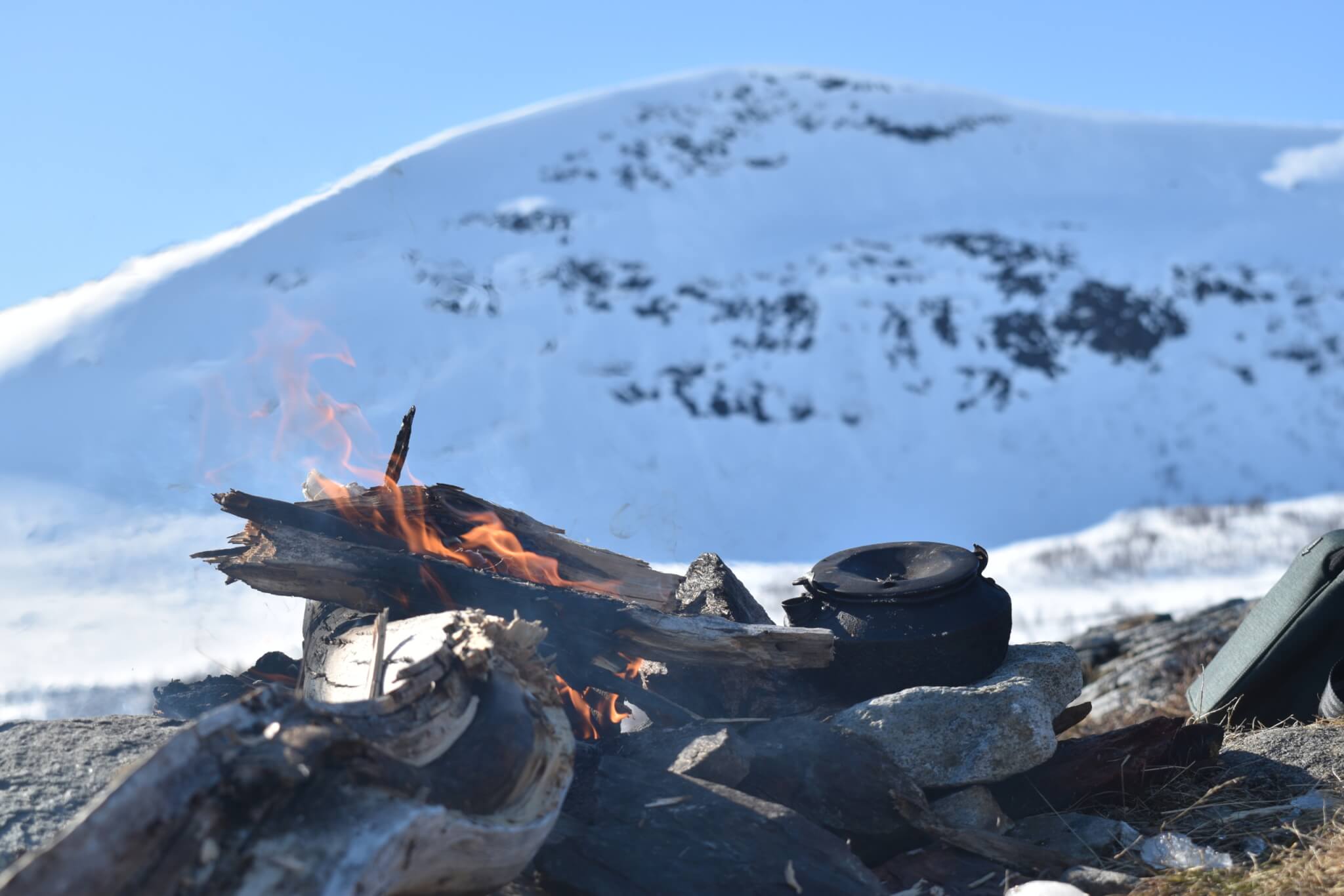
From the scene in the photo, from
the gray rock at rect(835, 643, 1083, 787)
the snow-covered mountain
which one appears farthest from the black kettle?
the snow-covered mountain

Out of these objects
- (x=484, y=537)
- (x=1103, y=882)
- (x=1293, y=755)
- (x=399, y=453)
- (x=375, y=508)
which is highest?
(x=399, y=453)

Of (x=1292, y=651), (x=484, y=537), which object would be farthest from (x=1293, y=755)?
(x=484, y=537)

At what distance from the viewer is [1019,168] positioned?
189 ft

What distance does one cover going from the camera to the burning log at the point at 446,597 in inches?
184

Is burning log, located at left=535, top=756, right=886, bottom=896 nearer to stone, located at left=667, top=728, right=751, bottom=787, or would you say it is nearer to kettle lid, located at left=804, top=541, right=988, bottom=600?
stone, located at left=667, top=728, right=751, bottom=787

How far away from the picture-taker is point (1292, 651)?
17.7 feet

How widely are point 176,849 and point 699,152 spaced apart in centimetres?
5538

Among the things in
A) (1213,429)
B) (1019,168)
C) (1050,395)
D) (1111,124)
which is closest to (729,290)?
(1050,395)

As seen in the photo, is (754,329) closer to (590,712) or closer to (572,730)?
(590,712)

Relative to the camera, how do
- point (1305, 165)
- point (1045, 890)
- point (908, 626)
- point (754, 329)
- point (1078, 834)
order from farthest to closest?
point (1305, 165) < point (754, 329) < point (908, 626) < point (1078, 834) < point (1045, 890)

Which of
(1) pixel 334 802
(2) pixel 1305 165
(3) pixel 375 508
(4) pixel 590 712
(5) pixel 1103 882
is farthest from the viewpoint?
(2) pixel 1305 165

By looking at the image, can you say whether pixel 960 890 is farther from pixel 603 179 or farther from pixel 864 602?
pixel 603 179

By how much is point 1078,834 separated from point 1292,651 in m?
2.11

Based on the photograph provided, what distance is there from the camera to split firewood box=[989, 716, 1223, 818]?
14.9 feet
